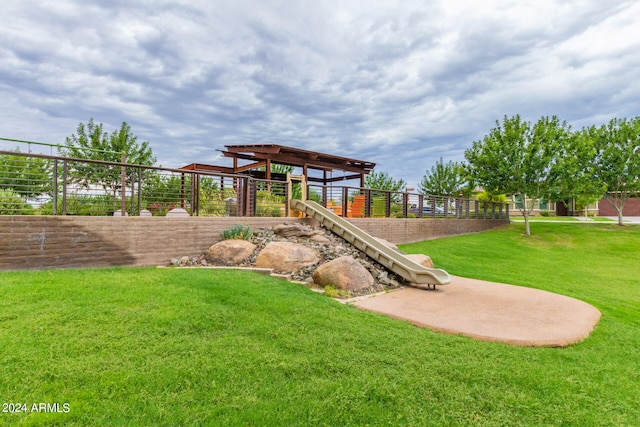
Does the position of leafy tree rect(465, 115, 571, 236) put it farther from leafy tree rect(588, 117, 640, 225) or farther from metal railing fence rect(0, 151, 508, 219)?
metal railing fence rect(0, 151, 508, 219)

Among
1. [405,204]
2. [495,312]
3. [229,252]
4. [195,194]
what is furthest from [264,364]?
[405,204]

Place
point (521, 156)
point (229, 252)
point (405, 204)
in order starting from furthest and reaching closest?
1. point (521, 156)
2. point (405, 204)
3. point (229, 252)

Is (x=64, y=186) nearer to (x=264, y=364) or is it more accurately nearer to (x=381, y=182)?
(x=264, y=364)

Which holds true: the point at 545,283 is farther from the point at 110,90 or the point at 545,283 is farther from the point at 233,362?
the point at 110,90

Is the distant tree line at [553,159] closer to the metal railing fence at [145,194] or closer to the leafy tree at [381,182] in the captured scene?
the metal railing fence at [145,194]

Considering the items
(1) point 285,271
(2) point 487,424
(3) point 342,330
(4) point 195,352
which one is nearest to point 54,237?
(1) point 285,271

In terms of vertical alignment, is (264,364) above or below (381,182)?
below

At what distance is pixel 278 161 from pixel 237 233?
7860 millimetres

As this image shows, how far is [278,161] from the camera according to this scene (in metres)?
15.3

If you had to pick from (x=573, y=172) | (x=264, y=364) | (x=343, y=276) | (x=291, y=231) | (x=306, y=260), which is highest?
(x=573, y=172)

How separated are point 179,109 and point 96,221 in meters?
8.50

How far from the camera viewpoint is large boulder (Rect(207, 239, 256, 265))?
23.2ft

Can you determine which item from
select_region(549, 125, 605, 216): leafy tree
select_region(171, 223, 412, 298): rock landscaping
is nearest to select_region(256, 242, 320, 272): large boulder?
select_region(171, 223, 412, 298): rock landscaping

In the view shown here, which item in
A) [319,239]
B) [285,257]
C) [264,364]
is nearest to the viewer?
[264,364]
